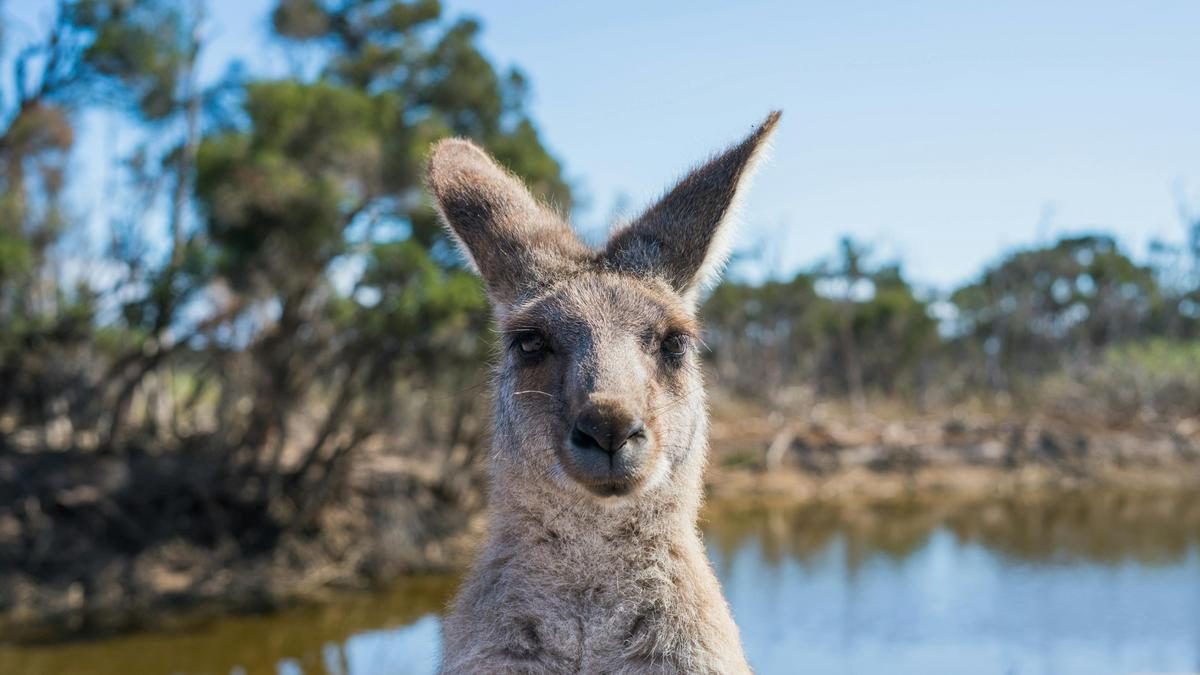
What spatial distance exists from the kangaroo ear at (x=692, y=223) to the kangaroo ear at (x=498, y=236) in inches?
8.7

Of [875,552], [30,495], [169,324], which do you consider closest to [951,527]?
[875,552]

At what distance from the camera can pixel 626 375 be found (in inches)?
121

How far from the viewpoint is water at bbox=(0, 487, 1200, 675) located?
47.1 feet

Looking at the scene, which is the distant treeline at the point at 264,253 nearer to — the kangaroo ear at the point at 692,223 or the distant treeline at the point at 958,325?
the kangaroo ear at the point at 692,223

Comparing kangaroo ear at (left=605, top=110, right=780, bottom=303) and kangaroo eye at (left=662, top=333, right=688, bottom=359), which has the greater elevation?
kangaroo ear at (left=605, top=110, right=780, bottom=303)

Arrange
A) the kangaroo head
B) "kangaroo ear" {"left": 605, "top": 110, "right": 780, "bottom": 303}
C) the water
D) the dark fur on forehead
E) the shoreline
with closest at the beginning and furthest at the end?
the kangaroo head → the dark fur on forehead → "kangaroo ear" {"left": 605, "top": 110, "right": 780, "bottom": 303} → the water → the shoreline

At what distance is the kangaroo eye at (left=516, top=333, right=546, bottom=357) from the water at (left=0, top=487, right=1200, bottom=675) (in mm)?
8439

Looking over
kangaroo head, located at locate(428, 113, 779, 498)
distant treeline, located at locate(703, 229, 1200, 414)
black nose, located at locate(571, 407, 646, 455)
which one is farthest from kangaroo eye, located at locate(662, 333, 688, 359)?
distant treeline, located at locate(703, 229, 1200, 414)

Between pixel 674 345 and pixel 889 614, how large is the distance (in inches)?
603

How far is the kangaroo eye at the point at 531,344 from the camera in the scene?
3322 millimetres

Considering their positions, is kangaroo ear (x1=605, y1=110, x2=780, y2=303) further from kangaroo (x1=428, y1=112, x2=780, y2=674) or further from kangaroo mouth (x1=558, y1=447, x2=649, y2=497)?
kangaroo mouth (x1=558, y1=447, x2=649, y2=497)

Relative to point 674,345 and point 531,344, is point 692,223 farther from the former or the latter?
point 531,344

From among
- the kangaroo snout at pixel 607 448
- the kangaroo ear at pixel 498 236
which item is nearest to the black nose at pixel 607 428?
the kangaroo snout at pixel 607 448

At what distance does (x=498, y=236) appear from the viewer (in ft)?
11.9
